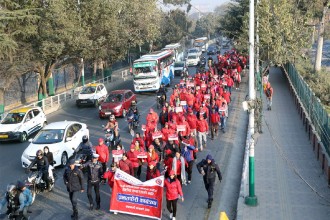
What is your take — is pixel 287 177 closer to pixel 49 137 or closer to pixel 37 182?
pixel 37 182

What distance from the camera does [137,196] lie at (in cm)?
1196

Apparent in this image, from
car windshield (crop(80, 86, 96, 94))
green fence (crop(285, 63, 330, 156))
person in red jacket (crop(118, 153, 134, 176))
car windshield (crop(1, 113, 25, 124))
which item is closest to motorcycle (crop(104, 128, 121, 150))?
person in red jacket (crop(118, 153, 134, 176))

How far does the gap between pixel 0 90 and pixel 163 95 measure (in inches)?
412

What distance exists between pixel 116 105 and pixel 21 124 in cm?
588

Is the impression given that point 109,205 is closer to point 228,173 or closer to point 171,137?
point 171,137

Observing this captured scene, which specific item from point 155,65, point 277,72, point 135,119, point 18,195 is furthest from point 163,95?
point 277,72

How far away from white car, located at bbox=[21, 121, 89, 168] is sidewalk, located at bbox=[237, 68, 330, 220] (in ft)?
21.9

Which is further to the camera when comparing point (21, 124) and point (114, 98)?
point (114, 98)

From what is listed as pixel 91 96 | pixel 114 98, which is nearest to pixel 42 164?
pixel 114 98

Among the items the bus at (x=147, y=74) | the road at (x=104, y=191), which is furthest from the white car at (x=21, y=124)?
the bus at (x=147, y=74)

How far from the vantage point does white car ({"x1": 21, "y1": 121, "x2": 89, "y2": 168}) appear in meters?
16.3

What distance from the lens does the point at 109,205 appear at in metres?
13.0

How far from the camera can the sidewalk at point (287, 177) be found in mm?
11922

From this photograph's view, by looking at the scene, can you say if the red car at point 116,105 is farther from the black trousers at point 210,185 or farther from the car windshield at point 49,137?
the black trousers at point 210,185
